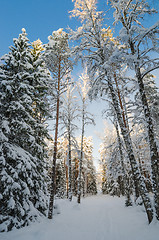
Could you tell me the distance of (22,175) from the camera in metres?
6.95

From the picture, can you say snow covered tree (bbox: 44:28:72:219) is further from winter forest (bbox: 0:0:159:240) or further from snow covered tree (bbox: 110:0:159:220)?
snow covered tree (bbox: 110:0:159:220)

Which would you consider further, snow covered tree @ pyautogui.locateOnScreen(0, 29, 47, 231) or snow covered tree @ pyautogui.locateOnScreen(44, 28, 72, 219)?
snow covered tree @ pyautogui.locateOnScreen(44, 28, 72, 219)

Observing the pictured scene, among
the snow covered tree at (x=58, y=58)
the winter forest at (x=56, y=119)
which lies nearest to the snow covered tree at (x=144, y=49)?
the winter forest at (x=56, y=119)

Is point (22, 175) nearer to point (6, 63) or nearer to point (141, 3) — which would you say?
point (6, 63)

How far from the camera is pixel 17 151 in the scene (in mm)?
6648

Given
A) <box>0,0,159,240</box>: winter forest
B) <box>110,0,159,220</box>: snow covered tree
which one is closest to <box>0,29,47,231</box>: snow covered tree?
<box>0,0,159,240</box>: winter forest

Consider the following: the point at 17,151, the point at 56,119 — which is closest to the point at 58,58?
the point at 56,119

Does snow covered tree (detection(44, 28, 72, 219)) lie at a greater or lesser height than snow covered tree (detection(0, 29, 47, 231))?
greater

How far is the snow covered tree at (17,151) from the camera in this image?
572 centimetres

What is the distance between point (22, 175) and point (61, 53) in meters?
8.84

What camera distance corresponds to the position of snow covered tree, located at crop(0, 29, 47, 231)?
5723 millimetres

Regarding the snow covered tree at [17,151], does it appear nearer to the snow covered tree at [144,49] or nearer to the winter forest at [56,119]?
the winter forest at [56,119]

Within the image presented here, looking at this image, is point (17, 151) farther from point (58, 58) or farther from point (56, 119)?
point (58, 58)

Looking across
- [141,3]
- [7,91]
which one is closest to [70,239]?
[7,91]
